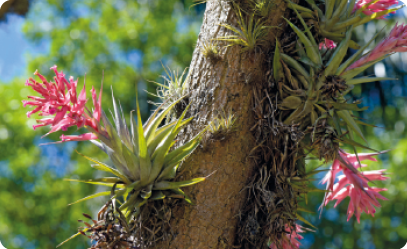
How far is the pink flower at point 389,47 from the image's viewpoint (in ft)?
5.27

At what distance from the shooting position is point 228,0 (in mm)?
1592

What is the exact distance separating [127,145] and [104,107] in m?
6.44

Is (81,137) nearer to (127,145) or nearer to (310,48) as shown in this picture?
(127,145)

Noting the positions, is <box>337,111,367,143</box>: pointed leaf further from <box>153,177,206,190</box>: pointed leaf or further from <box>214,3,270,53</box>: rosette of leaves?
<box>153,177,206,190</box>: pointed leaf

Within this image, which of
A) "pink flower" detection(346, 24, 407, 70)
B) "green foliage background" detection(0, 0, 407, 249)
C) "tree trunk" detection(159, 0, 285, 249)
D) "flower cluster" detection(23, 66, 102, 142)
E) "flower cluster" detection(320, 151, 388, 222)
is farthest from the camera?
"green foliage background" detection(0, 0, 407, 249)

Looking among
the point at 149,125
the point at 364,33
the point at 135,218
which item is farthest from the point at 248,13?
the point at 364,33

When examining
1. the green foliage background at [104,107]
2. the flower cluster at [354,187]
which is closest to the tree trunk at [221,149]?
the flower cluster at [354,187]

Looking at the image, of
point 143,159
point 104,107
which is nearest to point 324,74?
point 143,159

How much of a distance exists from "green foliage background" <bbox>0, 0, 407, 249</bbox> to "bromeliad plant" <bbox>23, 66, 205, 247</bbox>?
5.64 m

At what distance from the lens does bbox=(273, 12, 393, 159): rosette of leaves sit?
60.3 inches

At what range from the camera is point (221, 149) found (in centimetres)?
151

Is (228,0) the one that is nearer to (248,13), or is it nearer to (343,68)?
(248,13)

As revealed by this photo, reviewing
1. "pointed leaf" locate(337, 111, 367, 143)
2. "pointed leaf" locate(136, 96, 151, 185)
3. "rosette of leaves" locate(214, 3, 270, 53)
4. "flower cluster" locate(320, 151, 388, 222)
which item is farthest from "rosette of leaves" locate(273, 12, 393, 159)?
"pointed leaf" locate(136, 96, 151, 185)

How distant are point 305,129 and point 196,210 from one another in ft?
2.12
